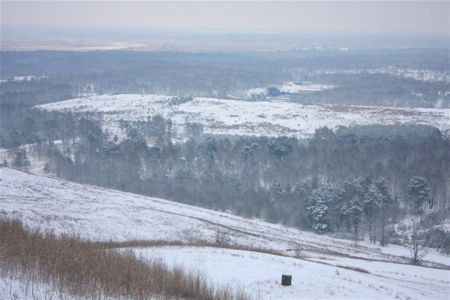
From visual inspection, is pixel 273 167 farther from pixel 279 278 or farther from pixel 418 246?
pixel 279 278

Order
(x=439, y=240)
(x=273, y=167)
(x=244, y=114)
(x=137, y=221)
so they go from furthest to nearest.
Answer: (x=244, y=114), (x=273, y=167), (x=439, y=240), (x=137, y=221)

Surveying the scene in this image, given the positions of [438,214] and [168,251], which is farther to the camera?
[438,214]

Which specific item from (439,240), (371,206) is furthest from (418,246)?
(371,206)

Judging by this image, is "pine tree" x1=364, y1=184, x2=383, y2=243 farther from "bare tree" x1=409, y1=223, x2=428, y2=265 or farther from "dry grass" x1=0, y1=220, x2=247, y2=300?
"dry grass" x1=0, y1=220, x2=247, y2=300

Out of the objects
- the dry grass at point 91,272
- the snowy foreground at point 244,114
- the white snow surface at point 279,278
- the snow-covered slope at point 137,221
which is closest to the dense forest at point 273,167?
the snow-covered slope at point 137,221

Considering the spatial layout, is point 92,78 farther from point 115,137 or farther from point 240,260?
point 240,260

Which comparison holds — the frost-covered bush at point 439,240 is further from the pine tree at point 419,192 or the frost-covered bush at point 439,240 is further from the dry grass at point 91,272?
the dry grass at point 91,272

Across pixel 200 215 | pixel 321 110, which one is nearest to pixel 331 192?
pixel 200 215
